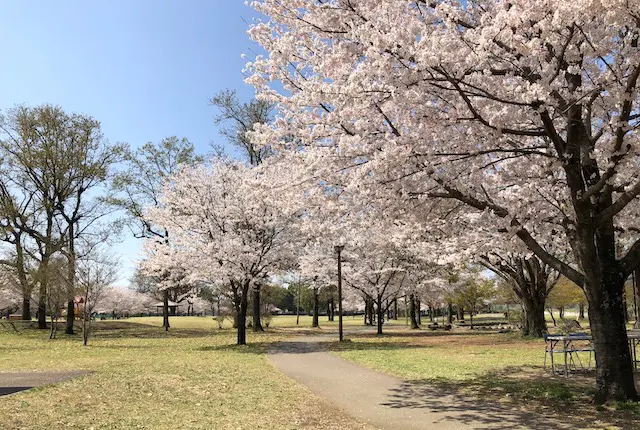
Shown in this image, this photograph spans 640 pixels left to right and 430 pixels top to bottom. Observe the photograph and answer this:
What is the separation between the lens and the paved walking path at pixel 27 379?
29.8ft

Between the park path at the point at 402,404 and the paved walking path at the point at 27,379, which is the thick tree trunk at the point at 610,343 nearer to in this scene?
the park path at the point at 402,404

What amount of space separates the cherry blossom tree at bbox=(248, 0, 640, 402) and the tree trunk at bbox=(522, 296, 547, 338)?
15.4 metres

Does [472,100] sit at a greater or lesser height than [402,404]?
greater

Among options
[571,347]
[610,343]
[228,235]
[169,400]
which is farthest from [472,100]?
[228,235]

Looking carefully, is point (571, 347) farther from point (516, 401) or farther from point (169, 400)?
point (169, 400)

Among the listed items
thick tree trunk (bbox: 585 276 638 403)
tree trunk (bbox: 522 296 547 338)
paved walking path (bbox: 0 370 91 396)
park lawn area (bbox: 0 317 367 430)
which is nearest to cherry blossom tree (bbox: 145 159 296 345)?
park lawn area (bbox: 0 317 367 430)

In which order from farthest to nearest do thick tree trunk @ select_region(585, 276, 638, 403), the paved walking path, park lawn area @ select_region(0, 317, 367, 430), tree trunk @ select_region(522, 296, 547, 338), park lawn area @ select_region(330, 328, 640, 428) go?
tree trunk @ select_region(522, 296, 547, 338)
the paved walking path
thick tree trunk @ select_region(585, 276, 638, 403)
park lawn area @ select_region(330, 328, 640, 428)
park lawn area @ select_region(0, 317, 367, 430)

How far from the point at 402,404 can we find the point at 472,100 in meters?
5.30

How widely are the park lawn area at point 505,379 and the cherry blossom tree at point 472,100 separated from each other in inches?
29.5

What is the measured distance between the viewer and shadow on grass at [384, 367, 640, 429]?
21.6ft

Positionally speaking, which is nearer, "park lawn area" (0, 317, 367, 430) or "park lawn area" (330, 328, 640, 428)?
"park lawn area" (0, 317, 367, 430)

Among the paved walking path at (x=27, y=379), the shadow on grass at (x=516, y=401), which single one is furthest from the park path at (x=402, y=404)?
the paved walking path at (x=27, y=379)

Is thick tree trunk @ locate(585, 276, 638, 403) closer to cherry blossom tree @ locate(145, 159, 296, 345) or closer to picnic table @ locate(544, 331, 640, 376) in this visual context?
picnic table @ locate(544, 331, 640, 376)

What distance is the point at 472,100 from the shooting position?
856cm
